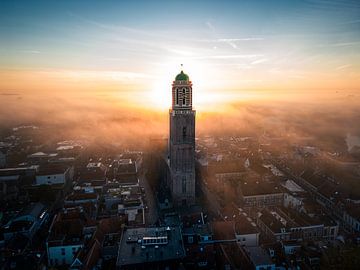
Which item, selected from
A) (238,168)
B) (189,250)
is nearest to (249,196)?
(238,168)

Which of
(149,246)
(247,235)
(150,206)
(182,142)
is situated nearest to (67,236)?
(149,246)

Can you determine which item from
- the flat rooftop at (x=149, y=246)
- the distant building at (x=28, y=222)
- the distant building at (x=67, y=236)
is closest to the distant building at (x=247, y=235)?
the flat rooftop at (x=149, y=246)

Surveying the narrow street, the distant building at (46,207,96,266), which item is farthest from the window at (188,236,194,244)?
the distant building at (46,207,96,266)

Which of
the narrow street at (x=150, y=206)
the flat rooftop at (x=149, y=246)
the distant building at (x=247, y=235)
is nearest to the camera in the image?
the flat rooftop at (x=149, y=246)

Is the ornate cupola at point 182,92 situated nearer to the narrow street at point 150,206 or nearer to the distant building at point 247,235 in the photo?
the narrow street at point 150,206

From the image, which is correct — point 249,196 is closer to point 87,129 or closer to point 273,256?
point 273,256

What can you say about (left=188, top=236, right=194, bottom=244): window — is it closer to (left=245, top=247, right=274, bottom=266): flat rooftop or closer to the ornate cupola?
(left=245, top=247, right=274, bottom=266): flat rooftop
